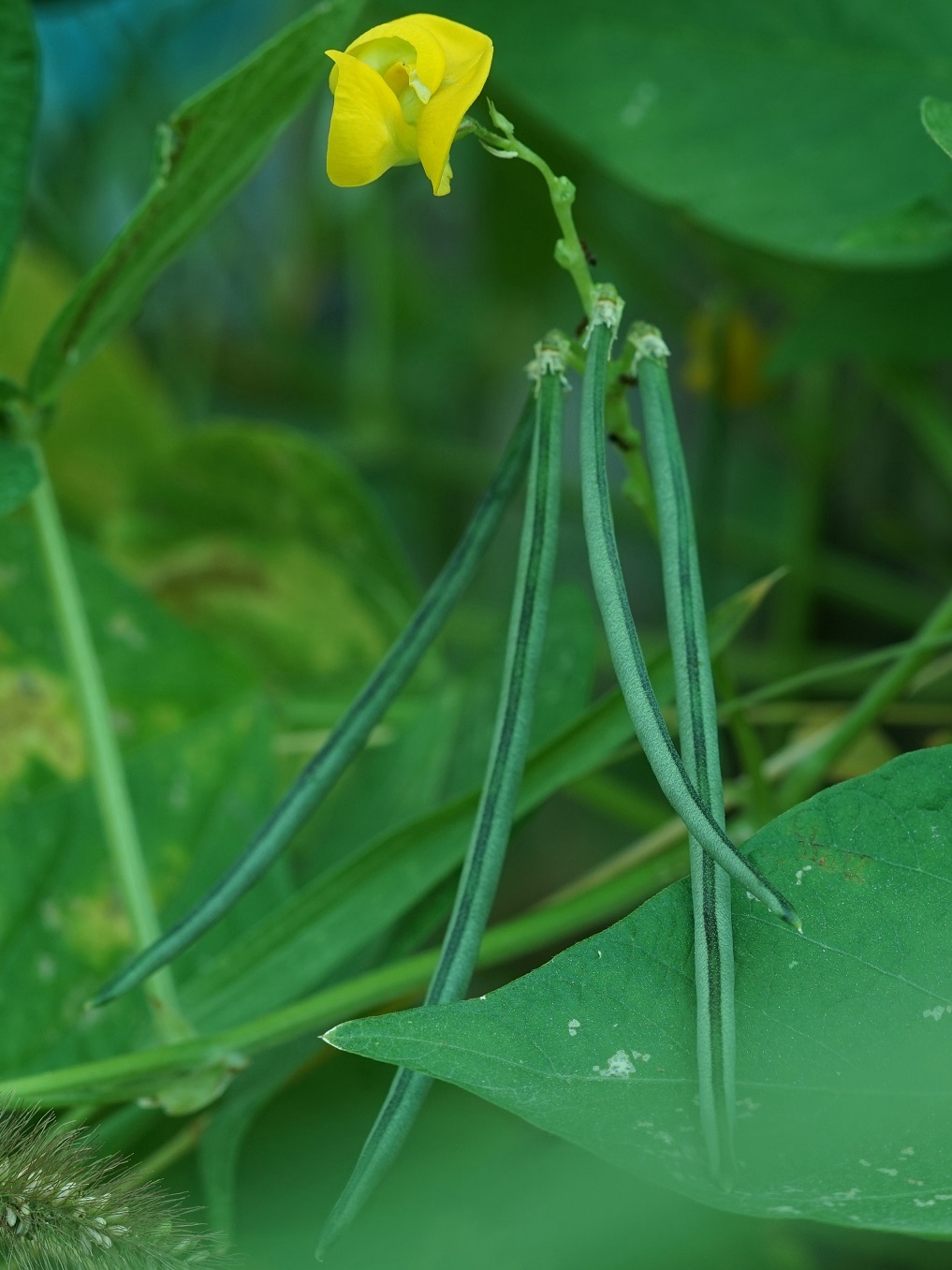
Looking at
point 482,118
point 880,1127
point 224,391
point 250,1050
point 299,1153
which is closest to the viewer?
point 880,1127

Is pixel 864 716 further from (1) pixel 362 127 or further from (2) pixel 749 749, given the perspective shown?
(1) pixel 362 127

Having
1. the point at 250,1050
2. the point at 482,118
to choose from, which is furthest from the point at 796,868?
the point at 482,118

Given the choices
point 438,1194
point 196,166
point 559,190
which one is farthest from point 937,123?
point 438,1194

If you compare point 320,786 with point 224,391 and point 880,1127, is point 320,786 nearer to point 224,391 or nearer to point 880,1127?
point 880,1127

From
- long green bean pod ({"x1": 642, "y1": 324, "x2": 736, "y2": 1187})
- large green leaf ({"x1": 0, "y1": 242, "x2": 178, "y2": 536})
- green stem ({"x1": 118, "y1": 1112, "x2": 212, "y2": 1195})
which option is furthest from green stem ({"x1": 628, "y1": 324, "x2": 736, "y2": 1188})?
large green leaf ({"x1": 0, "y1": 242, "x2": 178, "y2": 536})

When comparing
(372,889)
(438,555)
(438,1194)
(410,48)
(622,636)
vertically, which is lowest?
(438,555)

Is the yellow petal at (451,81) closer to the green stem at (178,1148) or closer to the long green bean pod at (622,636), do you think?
the long green bean pod at (622,636)
